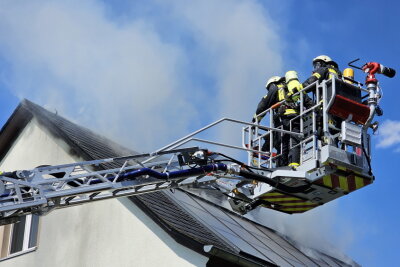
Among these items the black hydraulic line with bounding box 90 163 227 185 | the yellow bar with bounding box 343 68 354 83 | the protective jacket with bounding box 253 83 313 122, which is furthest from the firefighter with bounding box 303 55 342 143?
the black hydraulic line with bounding box 90 163 227 185

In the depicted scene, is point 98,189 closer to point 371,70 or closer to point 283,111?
point 283,111

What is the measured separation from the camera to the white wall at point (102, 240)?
1183 cm

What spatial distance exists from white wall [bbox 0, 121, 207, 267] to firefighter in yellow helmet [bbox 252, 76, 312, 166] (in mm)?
2018

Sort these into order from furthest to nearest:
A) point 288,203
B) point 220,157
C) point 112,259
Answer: point 112,259 → point 288,203 → point 220,157

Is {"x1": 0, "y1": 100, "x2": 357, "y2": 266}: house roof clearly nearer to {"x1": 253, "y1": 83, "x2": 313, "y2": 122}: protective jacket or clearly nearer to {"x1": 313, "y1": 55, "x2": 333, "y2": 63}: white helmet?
{"x1": 253, "y1": 83, "x2": 313, "y2": 122}: protective jacket

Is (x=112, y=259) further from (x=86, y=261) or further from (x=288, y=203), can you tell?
(x=288, y=203)

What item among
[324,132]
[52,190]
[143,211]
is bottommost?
[52,190]

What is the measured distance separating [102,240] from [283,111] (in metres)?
3.63

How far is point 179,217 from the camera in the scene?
42.2 ft

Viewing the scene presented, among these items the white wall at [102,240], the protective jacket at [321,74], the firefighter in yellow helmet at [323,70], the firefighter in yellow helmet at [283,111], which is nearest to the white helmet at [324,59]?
the firefighter in yellow helmet at [323,70]

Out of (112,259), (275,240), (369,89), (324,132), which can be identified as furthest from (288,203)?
(275,240)

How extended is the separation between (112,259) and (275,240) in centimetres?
479

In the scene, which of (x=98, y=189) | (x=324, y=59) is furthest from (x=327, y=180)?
(x=98, y=189)

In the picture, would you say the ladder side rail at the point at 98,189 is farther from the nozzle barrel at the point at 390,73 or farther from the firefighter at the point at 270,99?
the nozzle barrel at the point at 390,73
